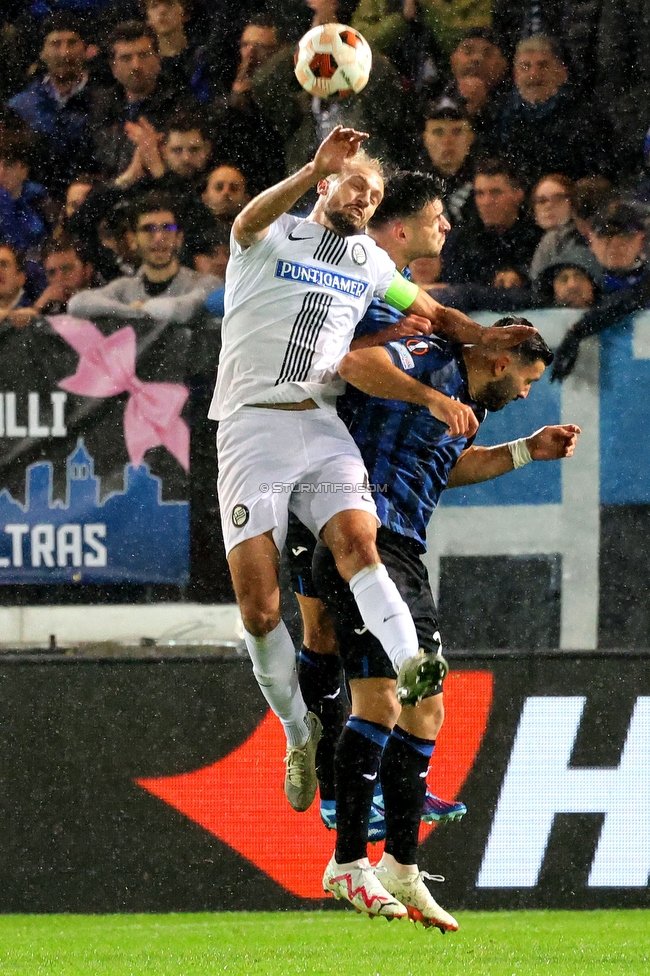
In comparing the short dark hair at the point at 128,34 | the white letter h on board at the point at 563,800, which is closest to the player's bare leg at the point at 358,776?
the white letter h on board at the point at 563,800

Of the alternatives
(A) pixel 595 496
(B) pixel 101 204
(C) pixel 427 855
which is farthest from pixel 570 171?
(C) pixel 427 855

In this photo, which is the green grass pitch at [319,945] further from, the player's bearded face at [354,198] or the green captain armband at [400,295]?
the player's bearded face at [354,198]

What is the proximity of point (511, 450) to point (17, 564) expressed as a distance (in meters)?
2.49

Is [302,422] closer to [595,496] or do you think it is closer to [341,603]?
[341,603]

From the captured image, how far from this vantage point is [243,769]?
6289 millimetres

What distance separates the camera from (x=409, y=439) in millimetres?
4586

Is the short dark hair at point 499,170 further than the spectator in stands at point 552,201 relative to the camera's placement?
Yes

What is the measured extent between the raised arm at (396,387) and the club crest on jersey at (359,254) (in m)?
0.28

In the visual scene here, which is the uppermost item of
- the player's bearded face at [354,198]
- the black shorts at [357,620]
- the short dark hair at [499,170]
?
the short dark hair at [499,170]

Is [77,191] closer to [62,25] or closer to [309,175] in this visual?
[62,25]

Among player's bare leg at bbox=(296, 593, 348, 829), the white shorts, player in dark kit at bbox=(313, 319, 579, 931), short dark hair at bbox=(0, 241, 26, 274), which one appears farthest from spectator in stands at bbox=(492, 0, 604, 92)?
player's bare leg at bbox=(296, 593, 348, 829)

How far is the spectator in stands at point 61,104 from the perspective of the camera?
24.4 feet

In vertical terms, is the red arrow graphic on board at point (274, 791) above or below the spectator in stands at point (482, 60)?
below

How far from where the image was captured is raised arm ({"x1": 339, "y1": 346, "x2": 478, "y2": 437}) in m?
4.25
